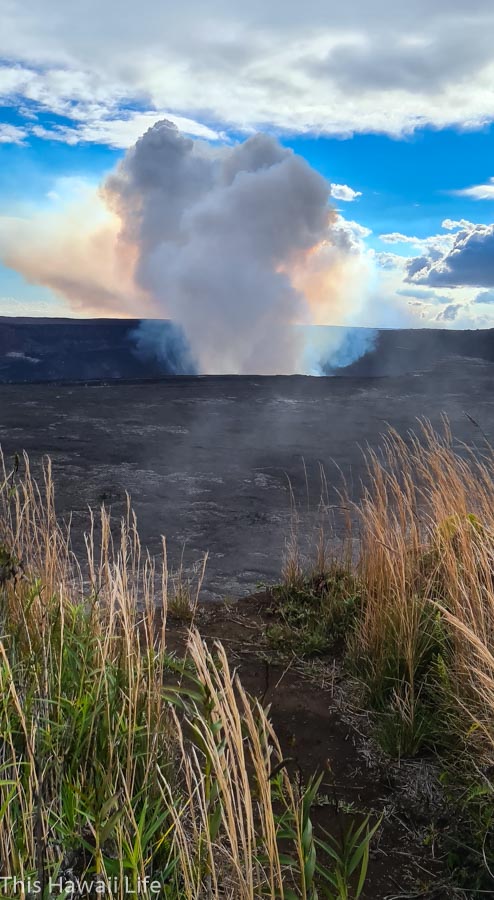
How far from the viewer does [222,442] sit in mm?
9945

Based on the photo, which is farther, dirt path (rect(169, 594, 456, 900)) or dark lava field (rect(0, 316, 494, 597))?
dark lava field (rect(0, 316, 494, 597))

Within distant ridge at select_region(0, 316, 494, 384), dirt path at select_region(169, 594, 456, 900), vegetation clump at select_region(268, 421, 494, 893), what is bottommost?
dirt path at select_region(169, 594, 456, 900)

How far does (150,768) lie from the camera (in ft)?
6.20

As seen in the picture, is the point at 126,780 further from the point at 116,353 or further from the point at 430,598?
the point at 116,353

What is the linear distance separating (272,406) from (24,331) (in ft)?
65.4

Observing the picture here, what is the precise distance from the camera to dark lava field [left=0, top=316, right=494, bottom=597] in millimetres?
6195

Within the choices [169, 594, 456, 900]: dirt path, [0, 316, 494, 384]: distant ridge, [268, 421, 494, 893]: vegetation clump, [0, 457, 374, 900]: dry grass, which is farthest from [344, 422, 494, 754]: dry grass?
[0, 316, 494, 384]: distant ridge

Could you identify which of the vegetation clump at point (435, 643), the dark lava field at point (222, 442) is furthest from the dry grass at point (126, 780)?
the dark lava field at point (222, 442)

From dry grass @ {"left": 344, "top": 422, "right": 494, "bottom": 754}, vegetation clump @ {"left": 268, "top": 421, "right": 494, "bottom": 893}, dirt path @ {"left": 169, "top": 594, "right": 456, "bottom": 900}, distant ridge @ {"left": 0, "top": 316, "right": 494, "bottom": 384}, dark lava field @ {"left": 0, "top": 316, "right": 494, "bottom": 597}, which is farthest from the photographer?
distant ridge @ {"left": 0, "top": 316, "right": 494, "bottom": 384}

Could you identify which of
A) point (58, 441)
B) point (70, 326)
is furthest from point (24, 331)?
point (58, 441)

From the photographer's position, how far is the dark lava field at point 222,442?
620 centimetres

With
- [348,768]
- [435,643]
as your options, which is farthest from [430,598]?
[348,768]

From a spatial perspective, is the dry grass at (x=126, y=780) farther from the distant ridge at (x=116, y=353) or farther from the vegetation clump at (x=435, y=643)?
the distant ridge at (x=116, y=353)

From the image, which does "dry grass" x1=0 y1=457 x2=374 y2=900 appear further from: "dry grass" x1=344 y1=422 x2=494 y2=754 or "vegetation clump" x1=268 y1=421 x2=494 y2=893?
"dry grass" x1=344 y1=422 x2=494 y2=754
